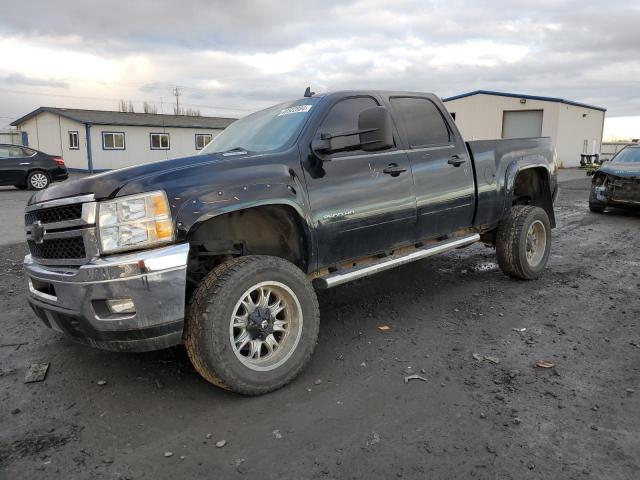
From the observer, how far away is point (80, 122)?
30109mm

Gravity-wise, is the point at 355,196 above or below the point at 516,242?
above

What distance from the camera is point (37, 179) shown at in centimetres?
1867

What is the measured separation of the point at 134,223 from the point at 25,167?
1805cm

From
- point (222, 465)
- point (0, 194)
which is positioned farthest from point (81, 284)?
point (0, 194)

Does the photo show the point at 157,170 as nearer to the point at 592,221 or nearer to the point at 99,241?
the point at 99,241

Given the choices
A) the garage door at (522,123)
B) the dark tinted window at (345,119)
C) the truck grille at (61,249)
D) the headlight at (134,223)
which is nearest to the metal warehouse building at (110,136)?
the garage door at (522,123)

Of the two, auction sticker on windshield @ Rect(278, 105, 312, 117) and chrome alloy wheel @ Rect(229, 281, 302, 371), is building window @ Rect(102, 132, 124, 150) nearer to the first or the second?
auction sticker on windshield @ Rect(278, 105, 312, 117)

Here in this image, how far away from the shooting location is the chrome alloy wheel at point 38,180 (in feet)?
61.0

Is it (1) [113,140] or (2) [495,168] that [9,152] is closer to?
(1) [113,140]

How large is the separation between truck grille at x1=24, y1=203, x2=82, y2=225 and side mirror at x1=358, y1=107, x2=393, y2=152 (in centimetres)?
200

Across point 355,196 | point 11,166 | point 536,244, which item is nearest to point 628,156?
point 536,244

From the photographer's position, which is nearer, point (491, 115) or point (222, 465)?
point (222, 465)

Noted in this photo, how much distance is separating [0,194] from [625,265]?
18310 millimetres

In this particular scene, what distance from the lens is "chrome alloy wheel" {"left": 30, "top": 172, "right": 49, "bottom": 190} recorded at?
18578 millimetres
